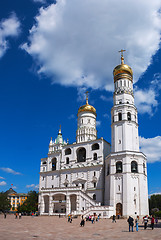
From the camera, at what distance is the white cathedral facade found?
4525cm

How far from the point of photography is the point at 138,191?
45469 millimetres

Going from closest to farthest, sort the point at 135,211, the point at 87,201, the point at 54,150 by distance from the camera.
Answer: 1. the point at 135,211
2. the point at 87,201
3. the point at 54,150

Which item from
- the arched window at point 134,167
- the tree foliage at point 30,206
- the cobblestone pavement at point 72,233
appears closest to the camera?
the cobblestone pavement at point 72,233

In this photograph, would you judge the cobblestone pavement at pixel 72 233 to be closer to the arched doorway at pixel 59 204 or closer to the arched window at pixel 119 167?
the arched window at pixel 119 167

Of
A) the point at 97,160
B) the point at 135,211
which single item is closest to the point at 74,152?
the point at 97,160

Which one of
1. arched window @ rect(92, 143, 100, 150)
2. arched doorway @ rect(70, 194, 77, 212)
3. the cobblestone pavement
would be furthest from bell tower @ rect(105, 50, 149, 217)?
the cobblestone pavement

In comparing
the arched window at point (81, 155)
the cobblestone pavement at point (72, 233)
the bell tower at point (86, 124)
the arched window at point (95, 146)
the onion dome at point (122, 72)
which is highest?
the onion dome at point (122, 72)

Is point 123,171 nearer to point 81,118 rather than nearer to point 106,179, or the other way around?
point 106,179

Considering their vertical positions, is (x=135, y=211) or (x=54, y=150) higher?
(x=54, y=150)

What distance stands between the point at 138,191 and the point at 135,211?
3.67 meters

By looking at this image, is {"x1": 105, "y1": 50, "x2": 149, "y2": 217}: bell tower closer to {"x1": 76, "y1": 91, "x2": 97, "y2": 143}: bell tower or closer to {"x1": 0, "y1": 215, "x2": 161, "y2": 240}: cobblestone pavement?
{"x1": 76, "y1": 91, "x2": 97, "y2": 143}: bell tower

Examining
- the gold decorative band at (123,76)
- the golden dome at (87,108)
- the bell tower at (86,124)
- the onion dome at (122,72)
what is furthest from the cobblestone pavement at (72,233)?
the golden dome at (87,108)

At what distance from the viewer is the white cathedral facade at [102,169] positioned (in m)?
45.2

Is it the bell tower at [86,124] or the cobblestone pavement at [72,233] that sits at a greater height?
the bell tower at [86,124]
